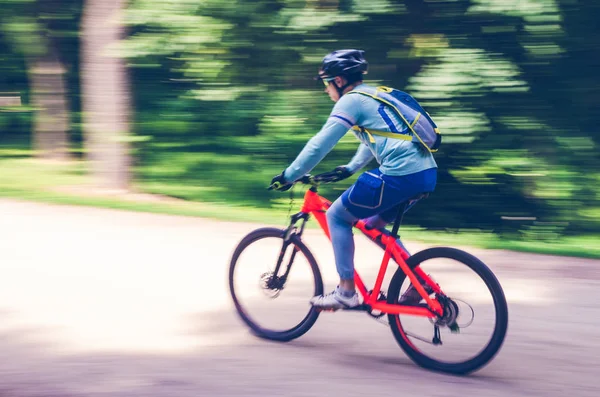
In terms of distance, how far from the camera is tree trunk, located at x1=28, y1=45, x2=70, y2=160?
14.9 metres

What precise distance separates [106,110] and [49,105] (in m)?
3.80

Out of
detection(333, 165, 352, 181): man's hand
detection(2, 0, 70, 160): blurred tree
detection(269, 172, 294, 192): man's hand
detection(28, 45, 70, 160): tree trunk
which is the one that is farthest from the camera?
detection(28, 45, 70, 160): tree trunk

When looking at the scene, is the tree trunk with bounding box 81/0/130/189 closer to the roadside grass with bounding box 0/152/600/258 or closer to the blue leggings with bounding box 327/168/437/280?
the roadside grass with bounding box 0/152/600/258

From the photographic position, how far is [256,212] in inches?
410

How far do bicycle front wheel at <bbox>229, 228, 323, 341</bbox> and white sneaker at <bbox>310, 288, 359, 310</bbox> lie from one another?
12 cm

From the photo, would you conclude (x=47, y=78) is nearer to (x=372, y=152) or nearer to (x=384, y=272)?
(x=372, y=152)

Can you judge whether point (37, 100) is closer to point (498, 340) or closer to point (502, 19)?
point (502, 19)

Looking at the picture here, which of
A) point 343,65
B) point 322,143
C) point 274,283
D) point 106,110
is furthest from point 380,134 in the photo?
point 106,110

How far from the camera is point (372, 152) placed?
4773 mm

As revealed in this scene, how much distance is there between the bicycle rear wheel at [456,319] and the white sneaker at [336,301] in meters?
0.22

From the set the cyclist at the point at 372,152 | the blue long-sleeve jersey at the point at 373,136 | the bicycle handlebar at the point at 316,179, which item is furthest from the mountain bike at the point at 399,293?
the blue long-sleeve jersey at the point at 373,136

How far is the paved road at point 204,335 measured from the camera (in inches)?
173

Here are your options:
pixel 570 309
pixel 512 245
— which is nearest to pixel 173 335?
pixel 570 309

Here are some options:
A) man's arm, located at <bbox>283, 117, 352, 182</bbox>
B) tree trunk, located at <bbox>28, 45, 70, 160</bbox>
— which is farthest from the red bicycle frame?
tree trunk, located at <bbox>28, 45, 70, 160</bbox>
